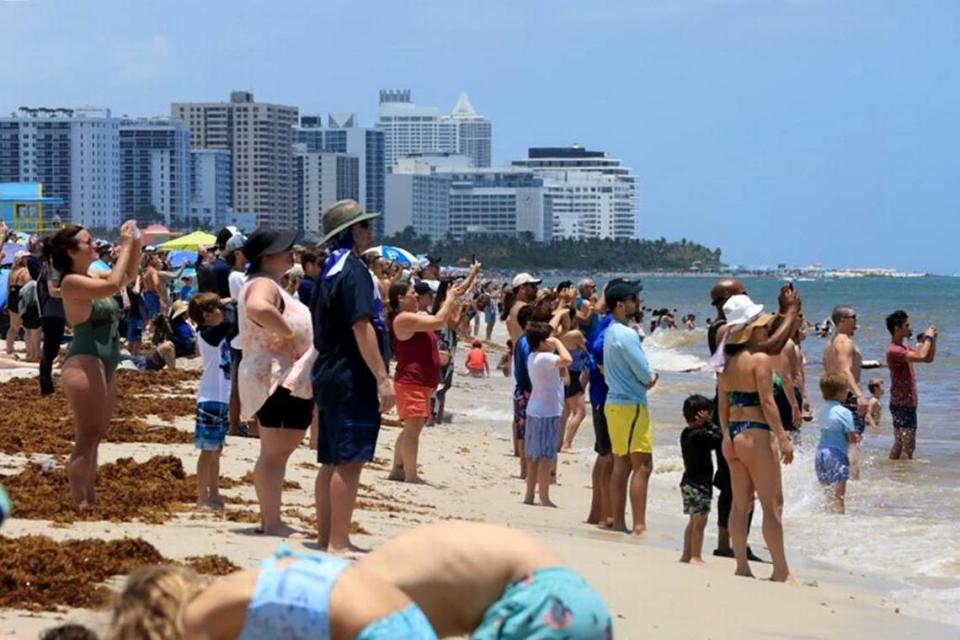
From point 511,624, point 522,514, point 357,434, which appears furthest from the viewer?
point 522,514

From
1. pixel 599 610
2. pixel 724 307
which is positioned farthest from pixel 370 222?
pixel 599 610

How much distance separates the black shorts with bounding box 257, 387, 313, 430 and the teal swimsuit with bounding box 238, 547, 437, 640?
4.51 metres

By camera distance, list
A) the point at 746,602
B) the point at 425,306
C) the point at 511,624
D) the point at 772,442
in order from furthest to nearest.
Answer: the point at 425,306, the point at 772,442, the point at 746,602, the point at 511,624

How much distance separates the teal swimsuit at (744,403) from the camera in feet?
32.3

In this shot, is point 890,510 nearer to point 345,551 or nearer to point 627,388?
point 627,388

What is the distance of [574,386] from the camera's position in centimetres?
1703

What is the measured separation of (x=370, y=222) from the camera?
880 cm

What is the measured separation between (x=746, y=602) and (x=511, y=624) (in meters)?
4.71

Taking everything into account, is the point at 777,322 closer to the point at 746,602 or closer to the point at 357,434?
the point at 746,602

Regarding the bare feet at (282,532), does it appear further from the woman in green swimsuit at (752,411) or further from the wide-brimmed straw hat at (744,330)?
the wide-brimmed straw hat at (744,330)

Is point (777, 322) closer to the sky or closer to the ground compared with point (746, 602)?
closer to the sky

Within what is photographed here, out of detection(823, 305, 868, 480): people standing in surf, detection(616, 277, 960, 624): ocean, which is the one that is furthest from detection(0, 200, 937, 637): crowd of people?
detection(616, 277, 960, 624): ocean

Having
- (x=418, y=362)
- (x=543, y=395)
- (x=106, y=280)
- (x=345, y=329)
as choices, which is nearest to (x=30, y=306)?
(x=418, y=362)

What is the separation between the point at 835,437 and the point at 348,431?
632 centimetres
